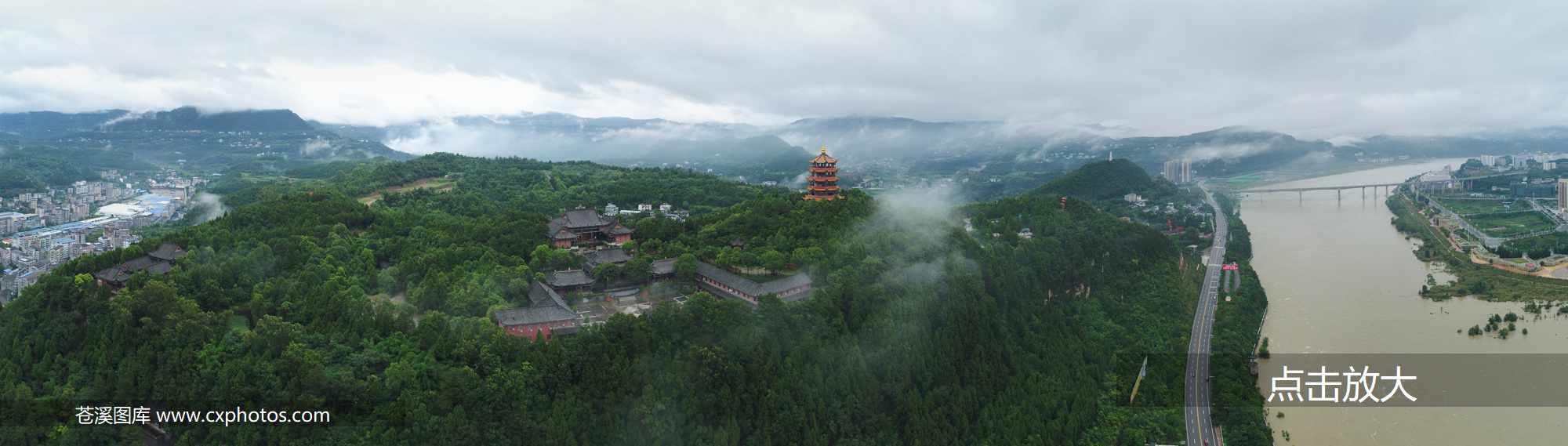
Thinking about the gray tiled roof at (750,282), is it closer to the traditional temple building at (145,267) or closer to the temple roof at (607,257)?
the temple roof at (607,257)

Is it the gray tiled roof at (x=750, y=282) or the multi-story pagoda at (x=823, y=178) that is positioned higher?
the multi-story pagoda at (x=823, y=178)

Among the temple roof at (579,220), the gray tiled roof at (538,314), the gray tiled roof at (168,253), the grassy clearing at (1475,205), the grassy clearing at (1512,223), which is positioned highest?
the temple roof at (579,220)

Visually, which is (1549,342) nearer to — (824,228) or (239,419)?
(824,228)

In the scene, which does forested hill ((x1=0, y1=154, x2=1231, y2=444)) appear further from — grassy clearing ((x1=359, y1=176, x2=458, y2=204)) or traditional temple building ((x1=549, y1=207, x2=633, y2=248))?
grassy clearing ((x1=359, y1=176, x2=458, y2=204))

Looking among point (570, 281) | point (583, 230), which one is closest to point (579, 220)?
point (583, 230)

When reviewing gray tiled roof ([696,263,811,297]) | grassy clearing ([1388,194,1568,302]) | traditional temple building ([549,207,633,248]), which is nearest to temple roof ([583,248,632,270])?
gray tiled roof ([696,263,811,297])

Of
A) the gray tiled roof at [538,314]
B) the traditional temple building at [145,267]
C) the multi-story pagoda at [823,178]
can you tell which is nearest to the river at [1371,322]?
the multi-story pagoda at [823,178]

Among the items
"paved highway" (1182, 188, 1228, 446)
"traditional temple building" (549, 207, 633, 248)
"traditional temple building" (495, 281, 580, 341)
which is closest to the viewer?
"traditional temple building" (495, 281, 580, 341)
